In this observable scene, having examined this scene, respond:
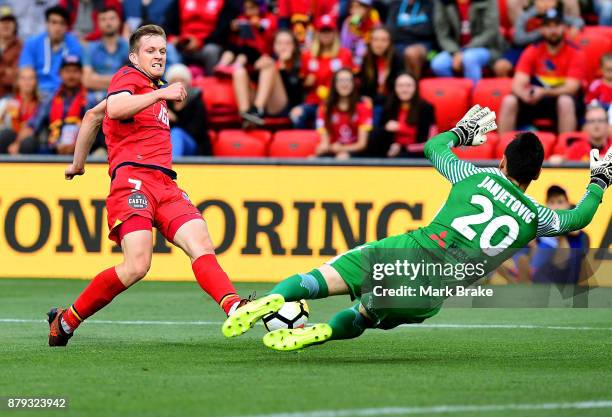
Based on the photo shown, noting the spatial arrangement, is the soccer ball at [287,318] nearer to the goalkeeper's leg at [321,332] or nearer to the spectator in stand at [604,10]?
the goalkeeper's leg at [321,332]

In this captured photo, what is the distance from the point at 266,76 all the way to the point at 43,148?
310 centimetres

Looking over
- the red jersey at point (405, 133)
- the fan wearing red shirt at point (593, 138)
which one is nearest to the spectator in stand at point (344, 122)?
the red jersey at point (405, 133)

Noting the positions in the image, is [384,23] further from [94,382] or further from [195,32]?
[94,382]

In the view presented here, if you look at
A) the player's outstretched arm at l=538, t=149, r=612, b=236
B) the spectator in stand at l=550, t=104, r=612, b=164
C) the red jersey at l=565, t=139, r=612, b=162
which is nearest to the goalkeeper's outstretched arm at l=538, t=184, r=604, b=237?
the player's outstretched arm at l=538, t=149, r=612, b=236

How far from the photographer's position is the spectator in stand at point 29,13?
815 inches

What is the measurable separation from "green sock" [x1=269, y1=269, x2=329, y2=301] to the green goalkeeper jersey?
668 mm

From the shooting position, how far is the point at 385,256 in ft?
25.8

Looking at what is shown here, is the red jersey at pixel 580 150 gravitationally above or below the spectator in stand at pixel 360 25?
below

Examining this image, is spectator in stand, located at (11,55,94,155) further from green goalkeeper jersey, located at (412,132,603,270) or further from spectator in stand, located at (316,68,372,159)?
green goalkeeper jersey, located at (412,132,603,270)

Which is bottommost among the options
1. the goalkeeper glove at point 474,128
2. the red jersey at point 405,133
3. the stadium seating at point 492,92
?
the red jersey at point 405,133

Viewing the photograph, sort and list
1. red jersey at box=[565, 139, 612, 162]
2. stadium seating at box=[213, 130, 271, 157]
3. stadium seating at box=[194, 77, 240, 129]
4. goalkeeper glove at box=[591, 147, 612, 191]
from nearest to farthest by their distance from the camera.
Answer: goalkeeper glove at box=[591, 147, 612, 191], red jersey at box=[565, 139, 612, 162], stadium seating at box=[213, 130, 271, 157], stadium seating at box=[194, 77, 240, 129]

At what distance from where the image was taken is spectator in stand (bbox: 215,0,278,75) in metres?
17.8

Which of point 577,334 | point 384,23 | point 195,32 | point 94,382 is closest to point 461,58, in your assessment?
point 384,23

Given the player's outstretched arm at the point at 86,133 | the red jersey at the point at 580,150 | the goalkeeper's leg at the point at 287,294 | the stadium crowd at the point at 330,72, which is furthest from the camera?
the stadium crowd at the point at 330,72
